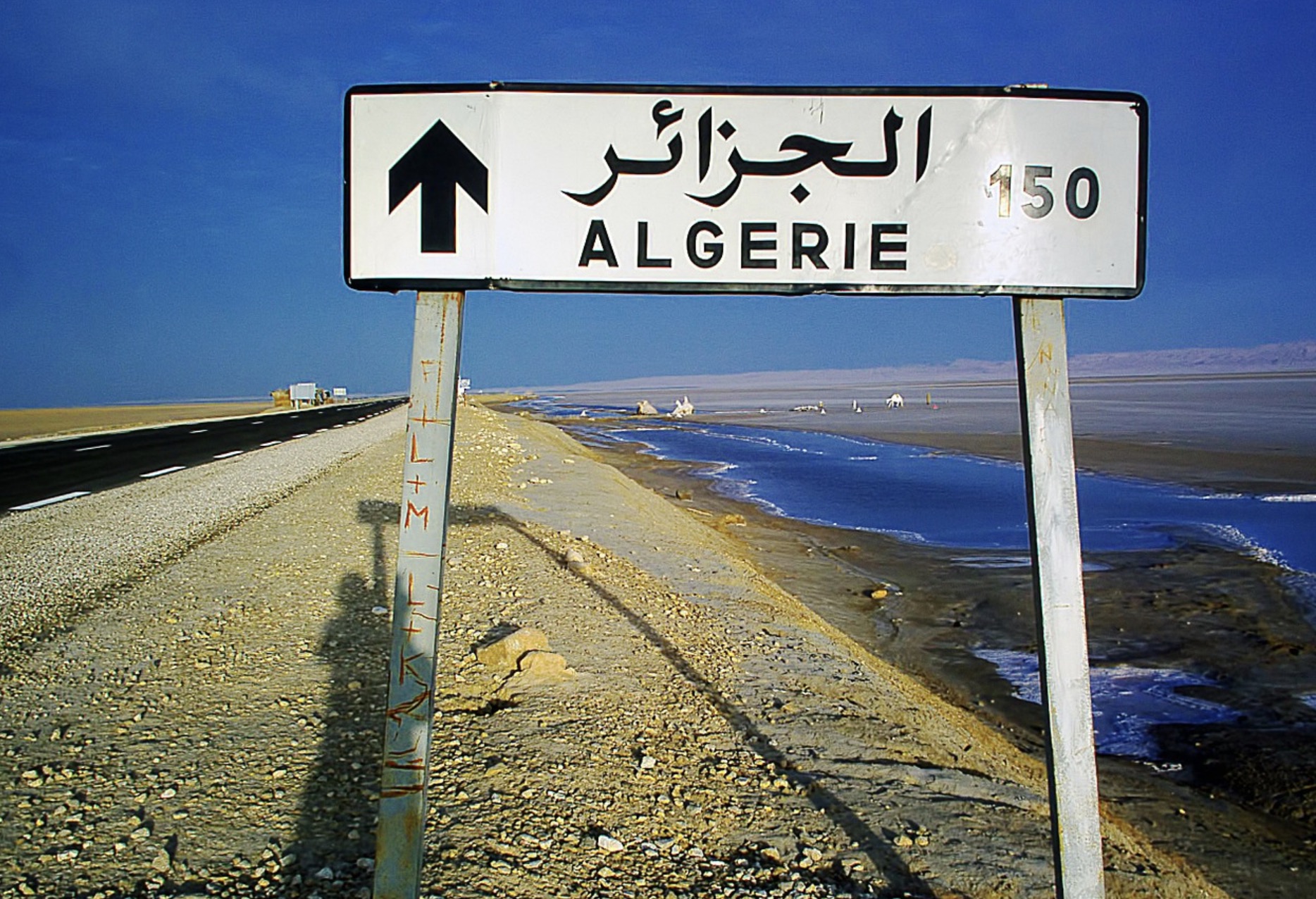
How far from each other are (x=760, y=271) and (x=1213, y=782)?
5291 millimetres

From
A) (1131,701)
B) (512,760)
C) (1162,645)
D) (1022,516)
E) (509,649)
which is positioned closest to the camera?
(512,760)

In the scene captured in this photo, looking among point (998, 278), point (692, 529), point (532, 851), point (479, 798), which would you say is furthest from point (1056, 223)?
point (692, 529)

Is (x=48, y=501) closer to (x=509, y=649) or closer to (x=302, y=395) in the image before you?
(x=509, y=649)

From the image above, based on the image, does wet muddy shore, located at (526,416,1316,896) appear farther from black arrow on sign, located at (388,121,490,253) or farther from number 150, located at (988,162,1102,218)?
black arrow on sign, located at (388,121,490,253)

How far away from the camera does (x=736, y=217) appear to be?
218cm

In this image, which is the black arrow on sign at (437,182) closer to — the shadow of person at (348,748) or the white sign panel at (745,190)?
the white sign panel at (745,190)

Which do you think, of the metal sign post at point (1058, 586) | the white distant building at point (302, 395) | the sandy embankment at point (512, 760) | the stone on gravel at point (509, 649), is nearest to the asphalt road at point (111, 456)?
the sandy embankment at point (512, 760)

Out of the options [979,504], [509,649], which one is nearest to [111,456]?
[509,649]

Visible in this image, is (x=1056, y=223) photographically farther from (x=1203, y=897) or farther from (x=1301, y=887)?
(x=1301, y=887)

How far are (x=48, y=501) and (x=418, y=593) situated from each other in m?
12.4

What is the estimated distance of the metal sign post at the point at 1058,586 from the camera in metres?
2.17

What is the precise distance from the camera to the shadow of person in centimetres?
308

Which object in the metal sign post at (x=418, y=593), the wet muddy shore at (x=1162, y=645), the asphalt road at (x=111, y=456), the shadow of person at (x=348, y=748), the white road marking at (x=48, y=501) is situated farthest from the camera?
the asphalt road at (x=111, y=456)

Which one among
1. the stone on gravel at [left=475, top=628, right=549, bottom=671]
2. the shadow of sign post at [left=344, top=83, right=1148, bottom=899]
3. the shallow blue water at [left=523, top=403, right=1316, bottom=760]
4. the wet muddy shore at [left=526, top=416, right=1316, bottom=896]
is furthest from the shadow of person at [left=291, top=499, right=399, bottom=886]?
the shallow blue water at [left=523, top=403, right=1316, bottom=760]
